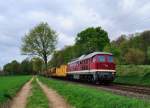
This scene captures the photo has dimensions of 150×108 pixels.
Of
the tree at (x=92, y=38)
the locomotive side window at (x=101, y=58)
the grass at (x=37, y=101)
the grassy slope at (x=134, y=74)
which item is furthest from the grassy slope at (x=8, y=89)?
the tree at (x=92, y=38)

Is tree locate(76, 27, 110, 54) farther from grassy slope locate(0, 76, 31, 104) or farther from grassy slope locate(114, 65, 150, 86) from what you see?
grassy slope locate(0, 76, 31, 104)

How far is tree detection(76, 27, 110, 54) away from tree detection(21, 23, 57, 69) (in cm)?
1451

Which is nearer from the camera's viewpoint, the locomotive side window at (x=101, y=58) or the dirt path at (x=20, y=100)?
the dirt path at (x=20, y=100)

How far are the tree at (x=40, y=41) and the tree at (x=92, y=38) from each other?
14.5 meters

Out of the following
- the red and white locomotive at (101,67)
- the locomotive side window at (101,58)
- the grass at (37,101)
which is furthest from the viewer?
the locomotive side window at (101,58)

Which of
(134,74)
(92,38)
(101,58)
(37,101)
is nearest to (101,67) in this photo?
(101,58)

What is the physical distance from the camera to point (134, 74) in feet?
171

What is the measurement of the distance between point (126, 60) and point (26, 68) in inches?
4496

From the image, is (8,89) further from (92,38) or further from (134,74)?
(92,38)

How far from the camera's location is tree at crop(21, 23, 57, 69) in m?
90.8

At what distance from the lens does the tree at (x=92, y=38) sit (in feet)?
346

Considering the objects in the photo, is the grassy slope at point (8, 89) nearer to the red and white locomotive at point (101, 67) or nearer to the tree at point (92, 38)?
the red and white locomotive at point (101, 67)

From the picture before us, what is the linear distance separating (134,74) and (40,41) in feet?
143

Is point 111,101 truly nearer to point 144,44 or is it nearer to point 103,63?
point 103,63
